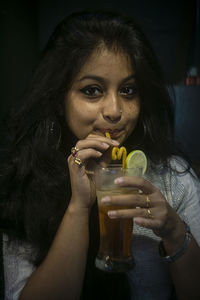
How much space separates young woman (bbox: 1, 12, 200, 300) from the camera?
4.13ft

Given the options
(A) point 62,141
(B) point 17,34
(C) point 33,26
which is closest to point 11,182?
(A) point 62,141

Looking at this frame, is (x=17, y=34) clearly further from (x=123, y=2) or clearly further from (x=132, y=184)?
(x=132, y=184)

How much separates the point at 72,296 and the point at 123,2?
A: 258 centimetres

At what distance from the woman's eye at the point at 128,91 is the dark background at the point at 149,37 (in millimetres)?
1217

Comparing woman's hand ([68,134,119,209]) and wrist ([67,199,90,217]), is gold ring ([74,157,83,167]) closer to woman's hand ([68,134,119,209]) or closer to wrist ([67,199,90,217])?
woman's hand ([68,134,119,209])

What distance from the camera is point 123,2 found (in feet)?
9.53

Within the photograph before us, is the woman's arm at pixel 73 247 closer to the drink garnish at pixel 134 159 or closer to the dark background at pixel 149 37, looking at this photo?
the drink garnish at pixel 134 159

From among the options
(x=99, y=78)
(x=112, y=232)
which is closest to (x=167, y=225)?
(x=112, y=232)

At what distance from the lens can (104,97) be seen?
4.65 feet

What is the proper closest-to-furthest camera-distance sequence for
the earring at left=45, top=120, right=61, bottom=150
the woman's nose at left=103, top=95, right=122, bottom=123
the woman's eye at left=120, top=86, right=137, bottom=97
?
the woman's nose at left=103, top=95, right=122, bottom=123 → the woman's eye at left=120, top=86, right=137, bottom=97 → the earring at left=45, top=120, right=61, bottom=150

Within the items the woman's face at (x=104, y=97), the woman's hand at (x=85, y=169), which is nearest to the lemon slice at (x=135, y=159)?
the woman's hand at (x=85, y=169)

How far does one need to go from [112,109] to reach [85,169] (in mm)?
291

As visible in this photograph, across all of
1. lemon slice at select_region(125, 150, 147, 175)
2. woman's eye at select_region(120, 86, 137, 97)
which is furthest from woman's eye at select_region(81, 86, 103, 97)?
lemon slice at select_region(125, 150, 147, 175)

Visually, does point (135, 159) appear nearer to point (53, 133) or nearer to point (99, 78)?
point (99, 78)
